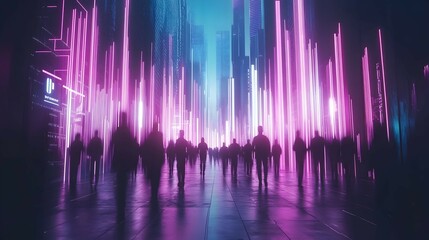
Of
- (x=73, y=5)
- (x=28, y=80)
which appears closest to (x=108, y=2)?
(x=73, y=5)

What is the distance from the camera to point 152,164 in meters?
10.1

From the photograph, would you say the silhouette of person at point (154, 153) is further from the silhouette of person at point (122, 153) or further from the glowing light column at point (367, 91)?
the glowing light column at point (367, 91)

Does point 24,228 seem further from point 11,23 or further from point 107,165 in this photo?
point 107,165

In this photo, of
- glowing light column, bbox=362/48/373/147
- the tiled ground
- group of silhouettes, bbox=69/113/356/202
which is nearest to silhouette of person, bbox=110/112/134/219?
group of silhouettes, bbox=69/113/356/202

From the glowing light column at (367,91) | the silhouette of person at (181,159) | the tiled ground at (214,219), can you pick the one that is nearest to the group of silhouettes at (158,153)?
the silhouette of person at (181,159)

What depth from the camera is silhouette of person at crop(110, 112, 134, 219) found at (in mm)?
7777

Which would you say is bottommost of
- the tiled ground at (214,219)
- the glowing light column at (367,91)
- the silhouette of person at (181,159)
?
the tiled ground at (214,219)

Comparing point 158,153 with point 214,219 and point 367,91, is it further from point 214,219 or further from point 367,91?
point 367,91

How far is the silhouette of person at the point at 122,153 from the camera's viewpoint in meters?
7.78

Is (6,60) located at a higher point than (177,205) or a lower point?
higher

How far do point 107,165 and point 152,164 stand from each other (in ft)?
63.0

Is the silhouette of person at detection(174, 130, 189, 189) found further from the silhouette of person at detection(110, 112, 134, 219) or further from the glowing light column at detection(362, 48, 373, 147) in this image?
the glowing light column at detection(362, 48, 373, 147)

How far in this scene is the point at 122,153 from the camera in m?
7.97

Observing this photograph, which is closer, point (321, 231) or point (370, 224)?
point (321, 231)
